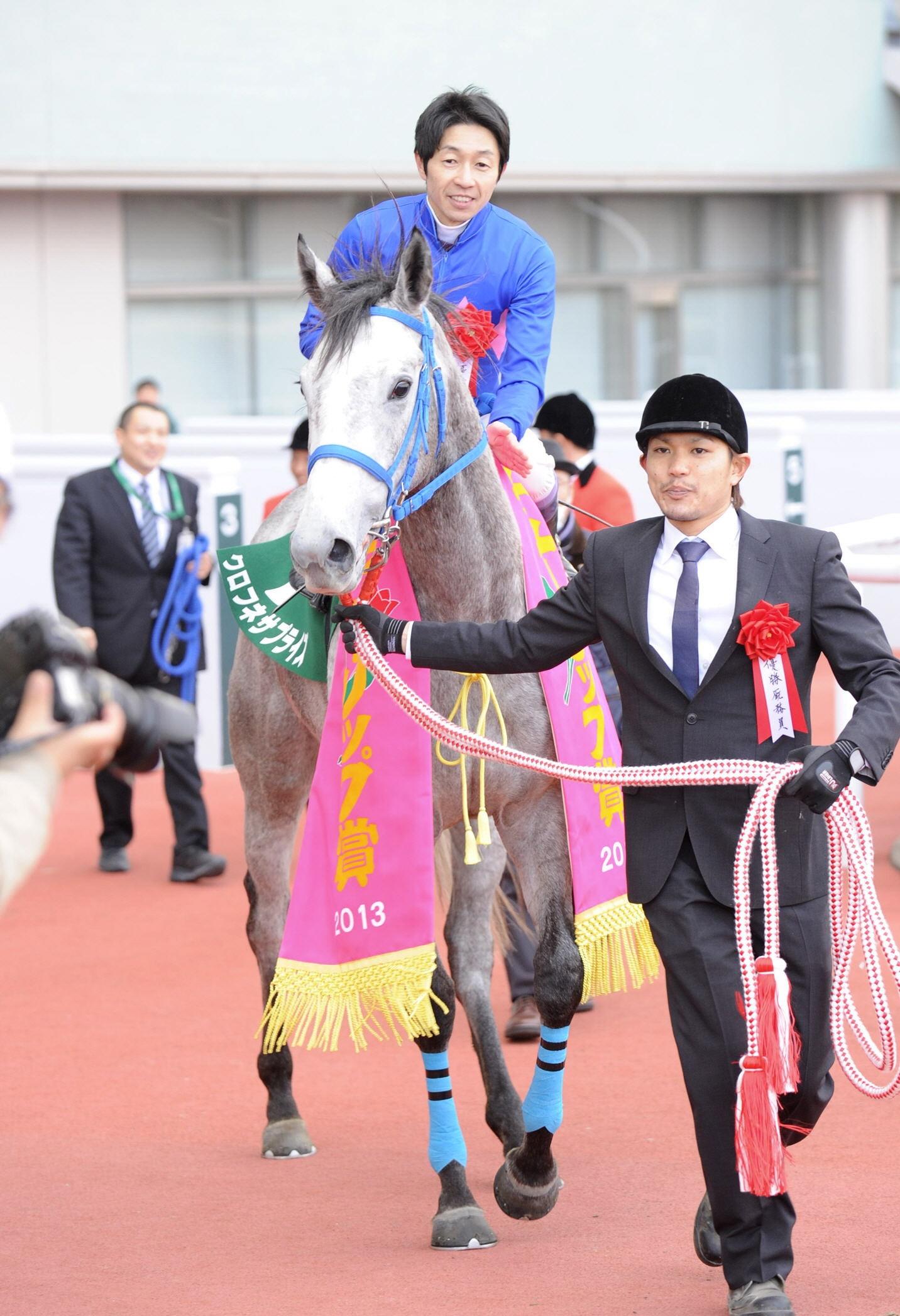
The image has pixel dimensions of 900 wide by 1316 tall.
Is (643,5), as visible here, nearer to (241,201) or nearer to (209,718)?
(241,201)

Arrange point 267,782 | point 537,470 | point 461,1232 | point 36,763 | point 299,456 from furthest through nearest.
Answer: point 299,456
point 267,782
point 537,470
point 461,1232
point 36,763

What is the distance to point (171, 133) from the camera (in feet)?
54.4

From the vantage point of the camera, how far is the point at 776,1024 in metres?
3.29

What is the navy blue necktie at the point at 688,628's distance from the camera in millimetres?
3467

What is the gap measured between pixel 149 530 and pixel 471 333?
14.0ft

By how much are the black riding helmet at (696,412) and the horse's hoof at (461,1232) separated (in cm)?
184

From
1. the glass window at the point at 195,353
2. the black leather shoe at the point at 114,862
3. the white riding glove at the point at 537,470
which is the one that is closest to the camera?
the white riding glove at the point at 537,470

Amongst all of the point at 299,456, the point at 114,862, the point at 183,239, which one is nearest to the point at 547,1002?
the point at 299,456

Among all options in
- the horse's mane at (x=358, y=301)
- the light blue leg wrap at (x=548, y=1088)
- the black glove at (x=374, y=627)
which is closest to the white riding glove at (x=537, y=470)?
the horse's mane at (x=358, y=301)

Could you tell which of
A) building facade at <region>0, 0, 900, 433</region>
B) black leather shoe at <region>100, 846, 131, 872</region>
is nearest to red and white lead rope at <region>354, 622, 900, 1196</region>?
black leather shoe at <region>100, 846, 131, 872</region>

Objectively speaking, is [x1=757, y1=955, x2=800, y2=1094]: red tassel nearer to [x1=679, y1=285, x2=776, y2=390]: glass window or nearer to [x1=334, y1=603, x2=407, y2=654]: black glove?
[x1=334, y1=603, x2=407, y2=654]: black glove

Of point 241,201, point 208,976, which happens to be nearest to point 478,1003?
point 208,976

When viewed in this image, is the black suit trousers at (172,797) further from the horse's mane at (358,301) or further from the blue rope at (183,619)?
the horse's mane at (358,301)

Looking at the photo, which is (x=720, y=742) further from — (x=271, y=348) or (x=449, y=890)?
(x=271, y=348)
